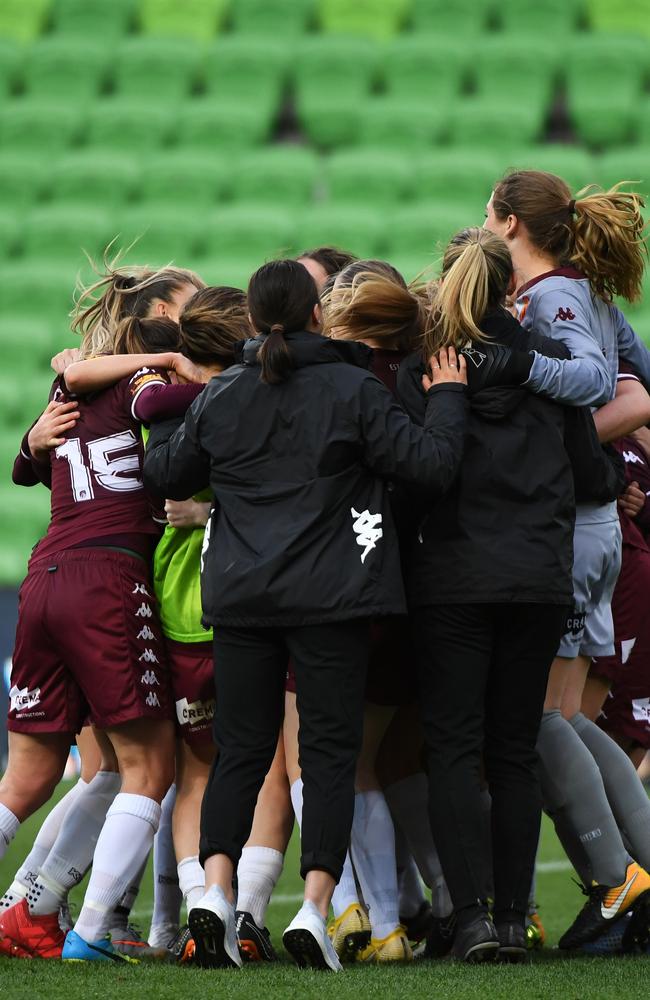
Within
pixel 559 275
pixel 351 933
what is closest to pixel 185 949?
pixel 351 933

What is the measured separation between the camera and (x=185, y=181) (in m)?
11.4

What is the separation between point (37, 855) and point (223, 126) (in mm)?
8946

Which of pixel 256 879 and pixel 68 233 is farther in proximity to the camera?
pixel 68 233

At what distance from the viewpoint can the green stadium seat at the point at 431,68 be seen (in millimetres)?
11578

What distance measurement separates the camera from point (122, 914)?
360cm

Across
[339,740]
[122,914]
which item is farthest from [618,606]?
[122,914]

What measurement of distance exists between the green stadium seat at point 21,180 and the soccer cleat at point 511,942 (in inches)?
374

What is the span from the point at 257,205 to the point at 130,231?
1009mm

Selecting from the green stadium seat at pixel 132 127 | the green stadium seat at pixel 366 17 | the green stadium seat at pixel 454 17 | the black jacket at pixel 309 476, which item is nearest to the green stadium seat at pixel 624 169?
the green stadium seat at pixel 454 17

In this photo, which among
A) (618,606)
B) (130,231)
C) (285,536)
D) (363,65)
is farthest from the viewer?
(363,65)

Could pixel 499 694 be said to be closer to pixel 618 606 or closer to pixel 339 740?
pixel 339 740

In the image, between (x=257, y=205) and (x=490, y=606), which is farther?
(x=257, y=205)

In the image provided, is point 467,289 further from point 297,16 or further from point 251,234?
point 297,16

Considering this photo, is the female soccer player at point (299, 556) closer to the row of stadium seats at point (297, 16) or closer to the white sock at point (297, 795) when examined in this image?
the white sock at point (297, 795)
